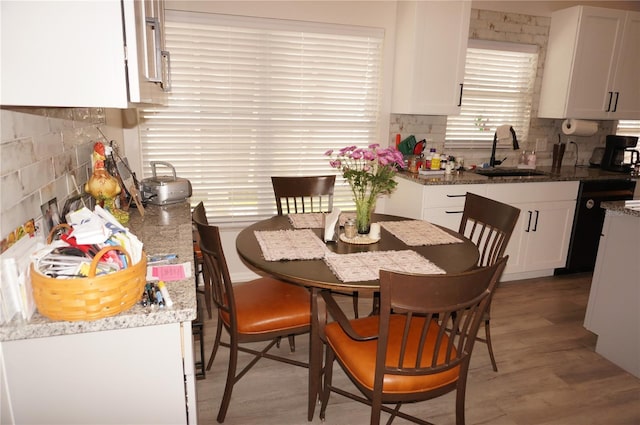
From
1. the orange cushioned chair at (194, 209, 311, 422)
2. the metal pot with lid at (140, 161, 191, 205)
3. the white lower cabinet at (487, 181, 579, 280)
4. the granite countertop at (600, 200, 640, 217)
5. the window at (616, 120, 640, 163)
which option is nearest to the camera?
the orange cushioned chair at (194, 209, 311, 422)

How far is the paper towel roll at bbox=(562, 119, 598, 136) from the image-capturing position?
3.87 meters

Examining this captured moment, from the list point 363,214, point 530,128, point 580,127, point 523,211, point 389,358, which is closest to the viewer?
point 389,358

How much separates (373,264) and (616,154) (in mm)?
3449

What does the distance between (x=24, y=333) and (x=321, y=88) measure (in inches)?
111

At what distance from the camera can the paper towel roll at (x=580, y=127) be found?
3865 mm

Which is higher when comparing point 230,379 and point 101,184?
point 101,184

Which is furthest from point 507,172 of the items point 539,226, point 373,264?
point 373,264

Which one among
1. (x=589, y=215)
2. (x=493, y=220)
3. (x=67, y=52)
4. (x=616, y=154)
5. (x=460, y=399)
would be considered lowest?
(x=460, y=399)

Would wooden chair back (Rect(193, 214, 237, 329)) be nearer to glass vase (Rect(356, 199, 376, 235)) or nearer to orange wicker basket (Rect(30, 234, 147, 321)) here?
orange wicker basket (Rect(30, 234, 147, 321))

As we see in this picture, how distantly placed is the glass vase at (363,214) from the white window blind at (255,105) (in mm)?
1443

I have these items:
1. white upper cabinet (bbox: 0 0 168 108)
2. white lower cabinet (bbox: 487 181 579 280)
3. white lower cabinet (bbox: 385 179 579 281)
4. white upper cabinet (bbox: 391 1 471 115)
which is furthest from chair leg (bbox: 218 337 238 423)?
white lower cabinet (bbox: 487 181 579 280)

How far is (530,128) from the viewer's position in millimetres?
4082

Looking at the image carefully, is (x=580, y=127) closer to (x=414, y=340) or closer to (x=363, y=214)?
(x=363, y=214)

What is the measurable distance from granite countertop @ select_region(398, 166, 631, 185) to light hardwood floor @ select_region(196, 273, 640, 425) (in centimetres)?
109
